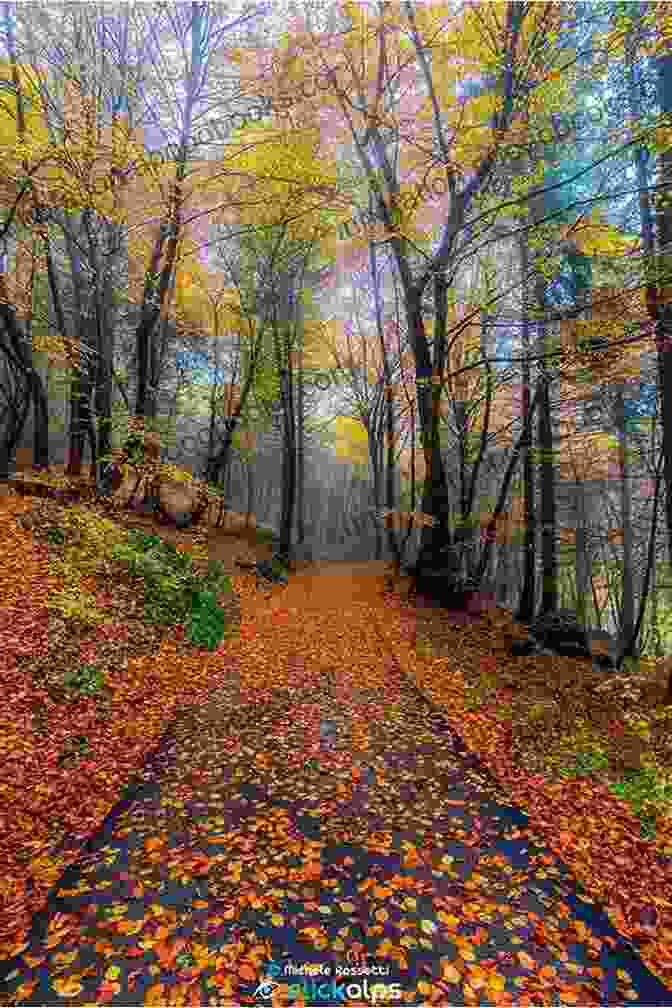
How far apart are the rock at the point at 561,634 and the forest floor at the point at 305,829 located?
3.57 metres

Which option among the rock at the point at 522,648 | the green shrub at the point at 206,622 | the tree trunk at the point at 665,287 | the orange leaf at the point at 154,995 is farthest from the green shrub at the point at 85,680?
the tree trunk at the point at 665,287

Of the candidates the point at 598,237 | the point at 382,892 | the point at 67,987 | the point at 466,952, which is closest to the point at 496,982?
the point at 466,952

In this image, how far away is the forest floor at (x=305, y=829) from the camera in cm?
279

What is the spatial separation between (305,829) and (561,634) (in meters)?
9.60

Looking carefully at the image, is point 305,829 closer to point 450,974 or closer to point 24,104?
point 450,974

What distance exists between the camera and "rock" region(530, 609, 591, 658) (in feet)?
36.4

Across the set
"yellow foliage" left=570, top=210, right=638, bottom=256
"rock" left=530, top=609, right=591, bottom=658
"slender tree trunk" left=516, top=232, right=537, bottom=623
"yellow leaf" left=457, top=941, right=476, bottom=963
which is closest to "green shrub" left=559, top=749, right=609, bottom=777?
"yellow leaf" left=457, top=941, right=476, bottom=963

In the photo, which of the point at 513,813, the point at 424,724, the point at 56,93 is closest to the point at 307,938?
the point at 513,813

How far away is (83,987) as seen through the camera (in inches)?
102

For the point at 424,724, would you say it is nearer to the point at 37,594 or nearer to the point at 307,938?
the point at 307,938

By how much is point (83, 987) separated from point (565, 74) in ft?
40.6

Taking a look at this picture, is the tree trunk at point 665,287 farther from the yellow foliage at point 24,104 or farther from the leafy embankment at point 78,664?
the yellow foliage at point 24,104

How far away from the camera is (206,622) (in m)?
9.20

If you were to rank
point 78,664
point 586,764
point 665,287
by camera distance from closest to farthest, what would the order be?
point 586,764
point 78,664
point 665,287
